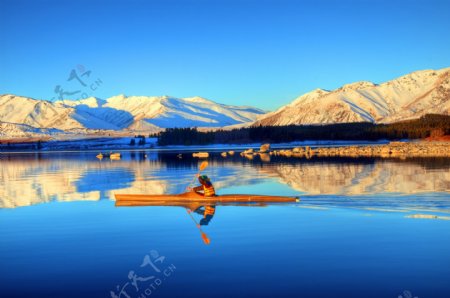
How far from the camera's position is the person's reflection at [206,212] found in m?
24.7

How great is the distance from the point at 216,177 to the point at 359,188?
17.6 metres

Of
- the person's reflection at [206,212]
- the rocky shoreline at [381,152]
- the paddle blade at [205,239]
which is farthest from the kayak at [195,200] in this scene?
the rocky shoreline at [381,152]

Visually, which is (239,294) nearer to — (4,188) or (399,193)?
(399,193)

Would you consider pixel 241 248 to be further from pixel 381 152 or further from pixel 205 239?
pixel 381 152

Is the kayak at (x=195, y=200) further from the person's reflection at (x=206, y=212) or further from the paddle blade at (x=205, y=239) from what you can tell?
the paddle blade at (x=205, y=239)

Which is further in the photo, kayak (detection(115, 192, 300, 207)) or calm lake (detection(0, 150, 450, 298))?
kayak (detection(115, 192, 300, 207))

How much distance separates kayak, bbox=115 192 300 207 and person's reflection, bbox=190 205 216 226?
684 millimetres

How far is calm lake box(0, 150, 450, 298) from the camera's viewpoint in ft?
47.1

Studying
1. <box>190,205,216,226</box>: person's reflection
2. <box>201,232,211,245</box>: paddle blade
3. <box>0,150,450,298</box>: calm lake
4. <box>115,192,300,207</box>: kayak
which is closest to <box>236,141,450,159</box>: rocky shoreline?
<box>115,192,300,207</box>: kayak

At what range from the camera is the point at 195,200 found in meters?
30.0

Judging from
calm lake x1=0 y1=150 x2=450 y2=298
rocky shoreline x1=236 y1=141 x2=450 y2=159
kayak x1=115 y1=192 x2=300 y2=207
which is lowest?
calm lake x1=0 y1=150 x2=450 y2=298

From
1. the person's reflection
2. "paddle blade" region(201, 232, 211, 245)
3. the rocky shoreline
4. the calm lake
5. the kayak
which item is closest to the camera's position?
the calm lake

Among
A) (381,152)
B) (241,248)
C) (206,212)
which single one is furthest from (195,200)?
(381,152)

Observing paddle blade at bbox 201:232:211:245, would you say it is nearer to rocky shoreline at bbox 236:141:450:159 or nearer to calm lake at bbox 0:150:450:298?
calm lake at bbox 0:150:450:298
